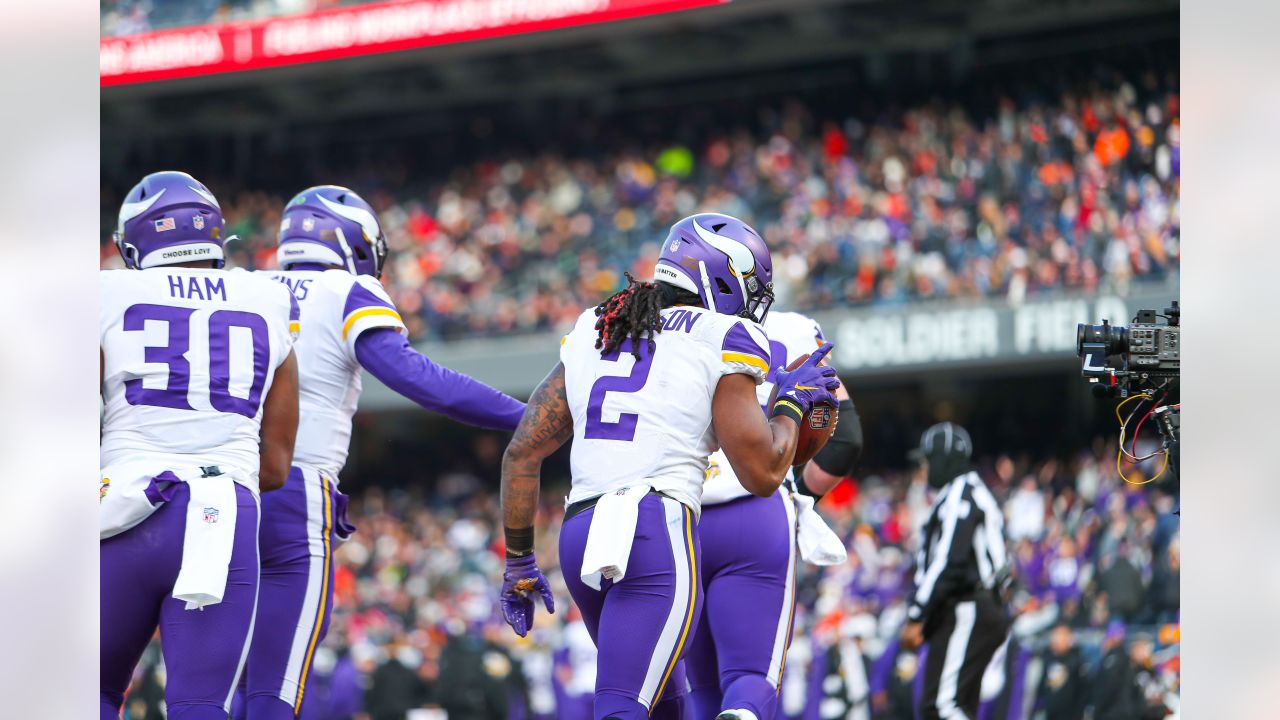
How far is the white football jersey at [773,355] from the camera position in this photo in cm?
500

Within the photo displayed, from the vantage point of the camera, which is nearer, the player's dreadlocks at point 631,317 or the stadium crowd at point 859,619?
the player's dreadlocks at point 631,317

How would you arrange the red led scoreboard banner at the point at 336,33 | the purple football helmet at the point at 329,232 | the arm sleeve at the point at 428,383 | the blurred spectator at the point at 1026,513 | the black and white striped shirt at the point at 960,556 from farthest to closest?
the red led scoreboard banner at the point at 336,33 < the blurred spectator at the point at 1026,513 < the black and white striped shirt at the point at 960,556 < the purple football helmet at the point at 329,232 < the arm sleeve at the point at 428,383

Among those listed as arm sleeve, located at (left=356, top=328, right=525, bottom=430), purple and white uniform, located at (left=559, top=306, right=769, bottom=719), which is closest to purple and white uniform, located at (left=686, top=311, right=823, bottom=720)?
purple and white uniform, located at (left=559, top=306, right=769, bottom=719)

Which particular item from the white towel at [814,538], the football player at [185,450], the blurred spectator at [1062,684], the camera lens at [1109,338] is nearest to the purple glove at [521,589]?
the football player at [185,450]

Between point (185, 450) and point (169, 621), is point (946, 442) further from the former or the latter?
point (169, 621)

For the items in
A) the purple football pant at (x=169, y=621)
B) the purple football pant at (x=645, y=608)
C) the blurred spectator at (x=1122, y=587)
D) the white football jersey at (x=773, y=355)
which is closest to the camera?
the purple football pant at (x=645, y=608)

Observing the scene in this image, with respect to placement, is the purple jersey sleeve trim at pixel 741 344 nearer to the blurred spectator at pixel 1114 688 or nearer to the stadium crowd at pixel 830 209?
the blurred spectator at pixel 1114 688

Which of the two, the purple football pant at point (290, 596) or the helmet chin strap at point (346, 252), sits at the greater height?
the helmet chin strap at point (346, 252)

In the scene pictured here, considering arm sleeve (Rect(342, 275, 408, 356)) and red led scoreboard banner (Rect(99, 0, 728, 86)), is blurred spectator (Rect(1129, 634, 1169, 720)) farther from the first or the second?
red led scoreboard banner (Rect(99, 0, 728, 86))

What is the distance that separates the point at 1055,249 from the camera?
15.8 m

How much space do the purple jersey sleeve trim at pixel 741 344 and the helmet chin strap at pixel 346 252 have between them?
1917 mm
